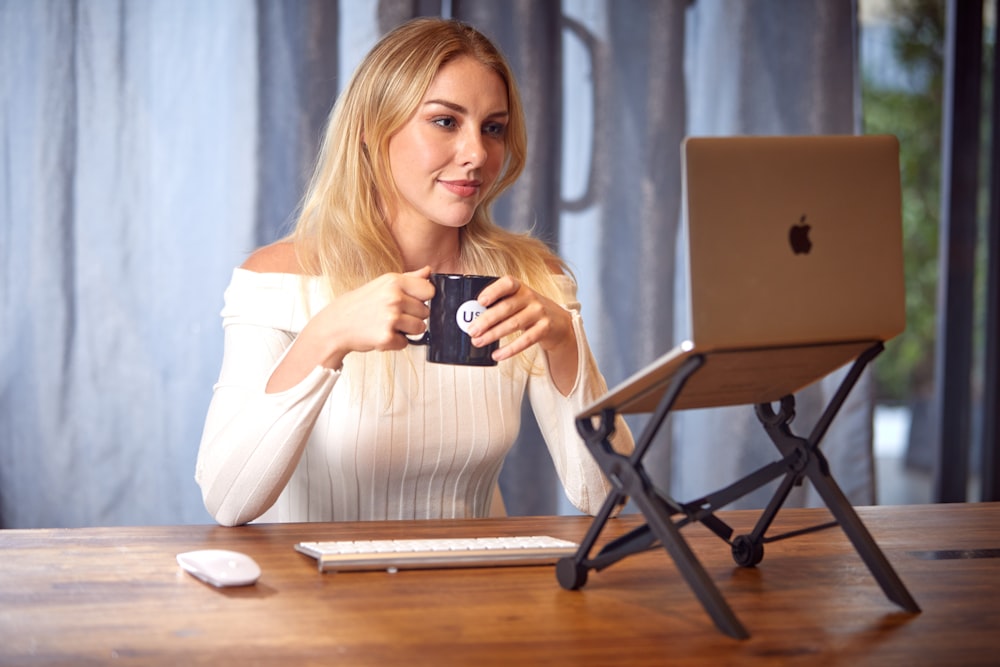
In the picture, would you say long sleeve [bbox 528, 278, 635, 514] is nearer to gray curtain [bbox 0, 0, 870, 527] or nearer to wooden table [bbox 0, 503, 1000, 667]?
wooden table [bbox 0, 503, 1000, 667]

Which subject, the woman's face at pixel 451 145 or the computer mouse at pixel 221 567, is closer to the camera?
the computer mouse at pixel 221 567

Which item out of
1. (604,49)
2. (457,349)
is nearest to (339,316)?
(457,349)

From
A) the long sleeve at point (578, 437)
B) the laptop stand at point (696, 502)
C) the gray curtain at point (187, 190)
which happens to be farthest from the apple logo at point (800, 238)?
the gray curtain at point (187, 190)

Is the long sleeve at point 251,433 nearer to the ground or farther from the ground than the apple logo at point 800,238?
nearer to the ground

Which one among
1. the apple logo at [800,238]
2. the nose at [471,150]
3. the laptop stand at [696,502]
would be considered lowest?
the laptop stand at [696,502]

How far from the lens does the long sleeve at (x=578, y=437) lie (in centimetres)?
152

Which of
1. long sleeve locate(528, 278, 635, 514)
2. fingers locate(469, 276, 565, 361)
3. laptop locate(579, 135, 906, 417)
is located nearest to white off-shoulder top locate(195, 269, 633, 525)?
long sleeve locate(528, 278, 635, 514)

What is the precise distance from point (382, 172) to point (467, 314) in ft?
2.17

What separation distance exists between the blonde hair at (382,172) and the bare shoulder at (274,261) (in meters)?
0.02

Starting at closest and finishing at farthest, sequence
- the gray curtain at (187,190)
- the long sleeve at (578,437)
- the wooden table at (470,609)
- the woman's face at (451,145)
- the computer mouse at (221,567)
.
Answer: the wooden table at (470,609) → the computer mouse at (221,567) → the long sleeve at (578,437) → the woman's face at (451,145) → the gray curtain at (187,190)

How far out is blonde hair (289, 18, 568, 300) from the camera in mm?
1655

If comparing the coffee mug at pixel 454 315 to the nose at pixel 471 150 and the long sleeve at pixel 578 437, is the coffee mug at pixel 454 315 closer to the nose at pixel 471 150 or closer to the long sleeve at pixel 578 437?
the long sleeve at pixel 578 437

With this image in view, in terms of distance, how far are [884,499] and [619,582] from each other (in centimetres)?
250

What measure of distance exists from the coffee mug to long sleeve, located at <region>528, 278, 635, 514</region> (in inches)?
15.8
